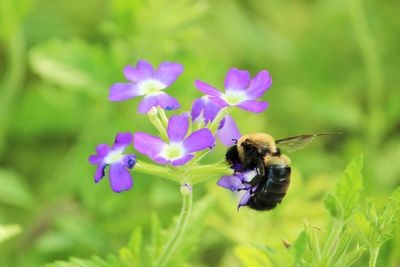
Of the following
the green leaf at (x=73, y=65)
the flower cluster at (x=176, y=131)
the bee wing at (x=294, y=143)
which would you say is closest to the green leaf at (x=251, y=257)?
the flower cluster at (x=176, y=131)

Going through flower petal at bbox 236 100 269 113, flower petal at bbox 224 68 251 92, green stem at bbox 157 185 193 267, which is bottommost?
green stem at bbox 157 185 193 267

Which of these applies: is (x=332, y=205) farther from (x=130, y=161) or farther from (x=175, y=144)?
(x=130, y=161)

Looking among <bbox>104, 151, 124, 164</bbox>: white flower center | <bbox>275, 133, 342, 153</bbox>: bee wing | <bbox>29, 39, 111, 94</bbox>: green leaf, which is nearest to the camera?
<bbox>104, 151, 124, 164</bbox>: white flower center

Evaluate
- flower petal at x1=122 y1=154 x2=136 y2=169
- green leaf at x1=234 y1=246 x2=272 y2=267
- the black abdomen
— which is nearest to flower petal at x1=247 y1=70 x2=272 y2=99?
the black abdomen

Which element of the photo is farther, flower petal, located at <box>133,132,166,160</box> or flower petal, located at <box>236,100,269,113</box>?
flower petal, located at <box>236,100,269,113</box>

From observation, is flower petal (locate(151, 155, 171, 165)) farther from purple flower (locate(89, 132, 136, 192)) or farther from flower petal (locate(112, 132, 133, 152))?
flower petal (locate(112, 132, 133, 152))

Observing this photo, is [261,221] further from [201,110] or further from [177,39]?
[201,110]
